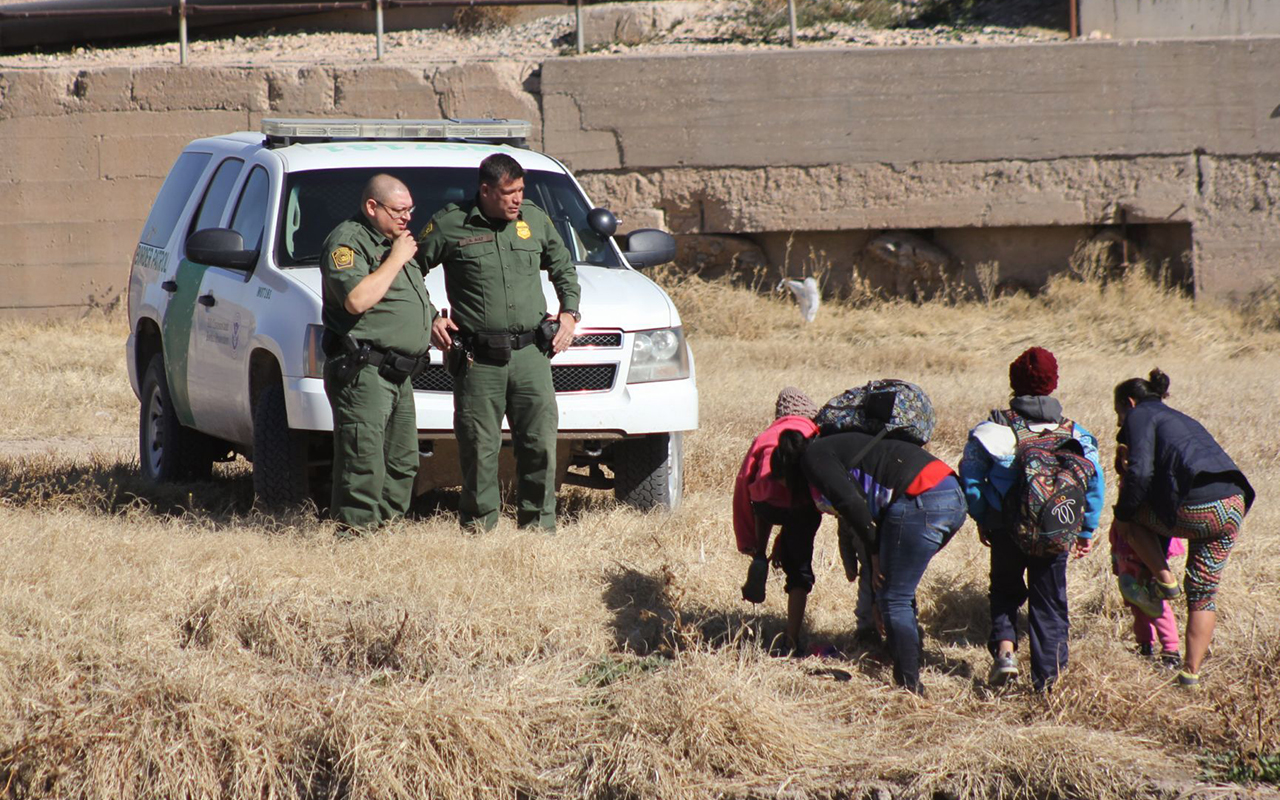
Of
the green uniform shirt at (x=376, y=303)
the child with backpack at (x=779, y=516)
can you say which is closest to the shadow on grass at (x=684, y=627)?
the child with backpack at (x=779, y=516)

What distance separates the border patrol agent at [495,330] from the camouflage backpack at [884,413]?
1488 millimetres

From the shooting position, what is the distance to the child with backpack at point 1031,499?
438cm

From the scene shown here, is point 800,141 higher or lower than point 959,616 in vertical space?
higher

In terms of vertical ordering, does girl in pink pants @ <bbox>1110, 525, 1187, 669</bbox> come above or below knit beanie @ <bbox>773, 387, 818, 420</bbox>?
below

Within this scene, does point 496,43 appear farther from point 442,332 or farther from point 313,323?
point 442,332

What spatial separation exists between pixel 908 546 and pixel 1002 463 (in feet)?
1.42

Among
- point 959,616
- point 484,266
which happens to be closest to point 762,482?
point 959,616

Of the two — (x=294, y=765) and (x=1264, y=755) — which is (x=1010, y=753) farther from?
(x=294, y=765)

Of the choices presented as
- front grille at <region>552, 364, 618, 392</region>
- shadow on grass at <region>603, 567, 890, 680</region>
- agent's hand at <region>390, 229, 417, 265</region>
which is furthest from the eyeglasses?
shadow on grass at <region>603, 567, 890, 680</region>

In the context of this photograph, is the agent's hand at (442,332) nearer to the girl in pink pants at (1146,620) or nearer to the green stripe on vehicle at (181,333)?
the green stripe on vehicle at (181,333)

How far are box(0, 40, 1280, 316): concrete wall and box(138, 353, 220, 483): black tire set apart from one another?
21.4 feet

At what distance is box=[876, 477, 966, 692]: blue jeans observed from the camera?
441 cm

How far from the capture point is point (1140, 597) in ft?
16.2

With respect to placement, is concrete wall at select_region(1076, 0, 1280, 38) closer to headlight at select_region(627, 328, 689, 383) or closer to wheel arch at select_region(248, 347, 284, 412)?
headlight at select_region(627, 328, 689, 383)
